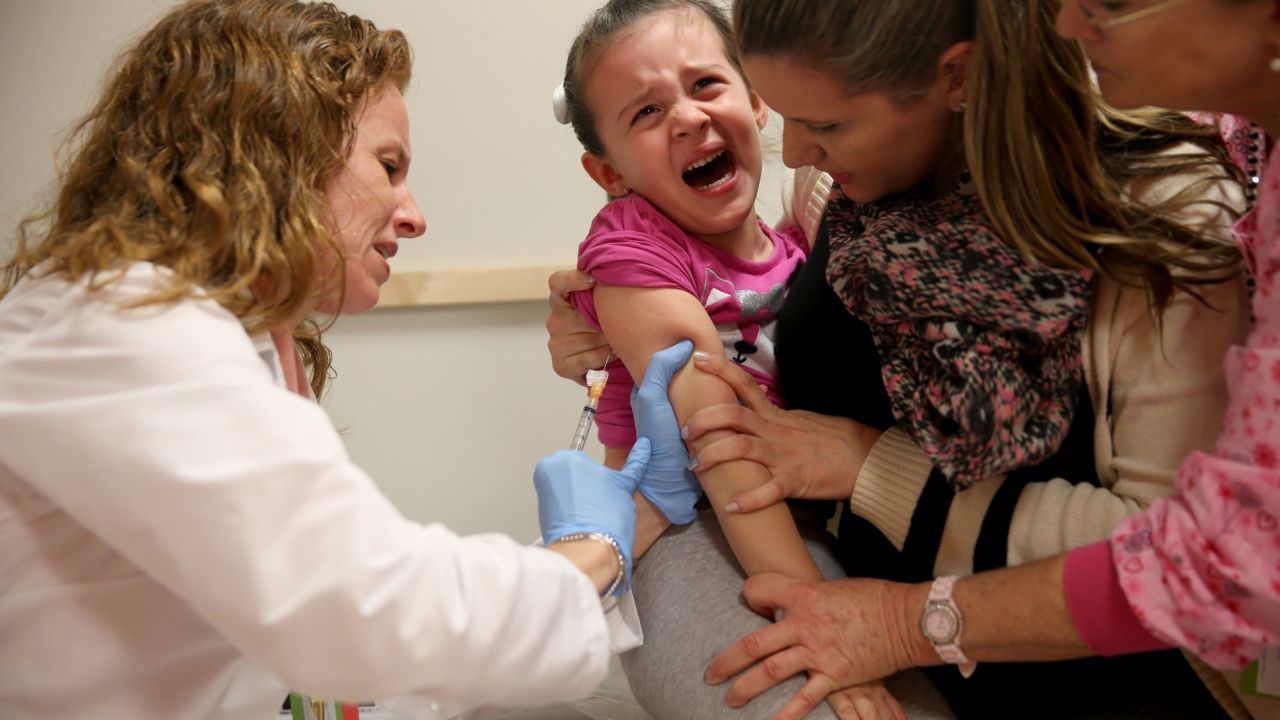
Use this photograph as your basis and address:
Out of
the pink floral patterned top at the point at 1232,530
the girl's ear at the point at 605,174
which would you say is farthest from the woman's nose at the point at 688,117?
the pink floral patterned top at the point at 1232,530

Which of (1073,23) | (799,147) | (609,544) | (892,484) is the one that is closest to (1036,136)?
(1073,23)

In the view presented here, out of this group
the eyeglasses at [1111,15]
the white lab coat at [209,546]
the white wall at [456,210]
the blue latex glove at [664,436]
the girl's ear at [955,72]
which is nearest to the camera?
the white lab coat at [209,546]

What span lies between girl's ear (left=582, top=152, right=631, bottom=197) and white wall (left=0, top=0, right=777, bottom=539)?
0.87 metres

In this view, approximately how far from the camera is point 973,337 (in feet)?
3.71

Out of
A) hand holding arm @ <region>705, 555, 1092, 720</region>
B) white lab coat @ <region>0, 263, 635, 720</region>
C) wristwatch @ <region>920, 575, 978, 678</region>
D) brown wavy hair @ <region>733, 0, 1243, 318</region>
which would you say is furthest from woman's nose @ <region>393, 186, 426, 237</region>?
wristwatch @ <region>920, 575, 978, 678</region>

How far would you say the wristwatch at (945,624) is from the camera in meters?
1.12

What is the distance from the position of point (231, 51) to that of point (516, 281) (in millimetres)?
1393

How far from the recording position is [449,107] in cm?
249

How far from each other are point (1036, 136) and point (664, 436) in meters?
0.60

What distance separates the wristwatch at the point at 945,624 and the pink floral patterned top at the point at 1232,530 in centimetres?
19

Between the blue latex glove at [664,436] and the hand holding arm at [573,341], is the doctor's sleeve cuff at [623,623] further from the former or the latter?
the hand holding arm at [573,341]

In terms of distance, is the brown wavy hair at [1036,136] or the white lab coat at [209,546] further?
the brown wavy hair at [1036,136]

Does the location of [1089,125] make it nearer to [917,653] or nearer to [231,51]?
[917,653]

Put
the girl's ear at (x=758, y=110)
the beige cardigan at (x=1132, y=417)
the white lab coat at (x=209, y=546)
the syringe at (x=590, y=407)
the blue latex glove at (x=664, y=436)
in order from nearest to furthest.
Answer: the white lab coat at (x=209, y=546)
the beige cardigan at (x=1132, y=417)
the blue latex glove at (x=664, y=436)
the syringe at (x=590, y=407)
the girl's ear at (x=758, y=110)
